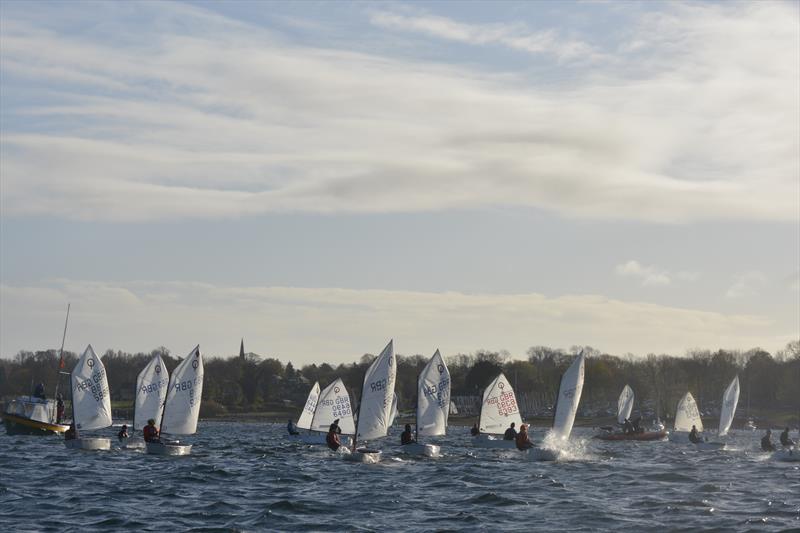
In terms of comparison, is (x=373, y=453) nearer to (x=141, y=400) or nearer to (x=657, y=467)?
(x=657, y=467)

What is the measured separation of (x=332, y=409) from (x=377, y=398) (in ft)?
53.7

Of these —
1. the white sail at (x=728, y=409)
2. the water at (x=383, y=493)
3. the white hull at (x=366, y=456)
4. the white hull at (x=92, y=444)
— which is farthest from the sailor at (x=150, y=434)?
the white sail at (x=728, y=409)

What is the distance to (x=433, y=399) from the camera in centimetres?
6481

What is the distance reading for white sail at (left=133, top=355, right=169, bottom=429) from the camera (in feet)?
218

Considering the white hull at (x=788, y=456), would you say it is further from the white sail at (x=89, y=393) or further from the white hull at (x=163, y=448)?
the white sail at (x=89, y=393)

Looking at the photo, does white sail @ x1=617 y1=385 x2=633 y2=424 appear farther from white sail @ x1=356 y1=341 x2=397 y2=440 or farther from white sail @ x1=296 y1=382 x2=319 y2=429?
white sail @ x1=356 y1=341 x2=397 y2=440

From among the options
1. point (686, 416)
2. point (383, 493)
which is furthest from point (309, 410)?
point (383, 493)

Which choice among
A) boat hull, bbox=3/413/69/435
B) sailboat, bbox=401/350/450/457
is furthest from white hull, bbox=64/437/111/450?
boat hull, bbox=3/413/69/435

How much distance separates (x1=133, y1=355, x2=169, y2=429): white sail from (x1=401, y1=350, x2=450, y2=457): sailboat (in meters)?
15.6

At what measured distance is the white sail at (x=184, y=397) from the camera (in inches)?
2448

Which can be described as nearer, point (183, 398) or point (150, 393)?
point (183, 398)

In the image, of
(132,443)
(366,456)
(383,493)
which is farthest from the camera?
(132,443)

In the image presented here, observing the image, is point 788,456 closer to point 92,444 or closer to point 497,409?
point 497,409

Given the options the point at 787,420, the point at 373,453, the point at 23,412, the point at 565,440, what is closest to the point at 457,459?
the point at 373,453
